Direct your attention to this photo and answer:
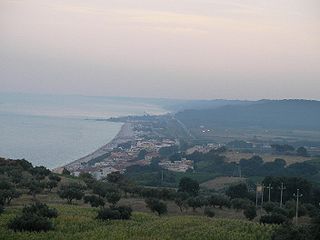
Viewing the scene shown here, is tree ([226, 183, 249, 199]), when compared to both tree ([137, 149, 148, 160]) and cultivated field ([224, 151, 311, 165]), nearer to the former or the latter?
cultivated field ([224, 151, 311, 165])

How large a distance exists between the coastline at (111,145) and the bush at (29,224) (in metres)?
30.2

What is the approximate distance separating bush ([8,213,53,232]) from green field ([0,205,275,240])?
0.90 ft

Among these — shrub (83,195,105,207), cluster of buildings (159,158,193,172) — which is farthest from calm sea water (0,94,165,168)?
shrub (83,195,105,207)

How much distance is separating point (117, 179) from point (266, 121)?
127380mm

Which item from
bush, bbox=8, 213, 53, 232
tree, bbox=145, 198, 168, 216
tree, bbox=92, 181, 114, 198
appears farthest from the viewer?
tree, bbox=92, 181, 114, 198

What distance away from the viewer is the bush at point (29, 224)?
15023 mm

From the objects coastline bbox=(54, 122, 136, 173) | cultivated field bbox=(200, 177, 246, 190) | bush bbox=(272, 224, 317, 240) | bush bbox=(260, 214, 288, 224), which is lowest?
coastline bbox=(54, 122, 136, 173)

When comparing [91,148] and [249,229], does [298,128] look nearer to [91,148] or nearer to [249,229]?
[91,148]

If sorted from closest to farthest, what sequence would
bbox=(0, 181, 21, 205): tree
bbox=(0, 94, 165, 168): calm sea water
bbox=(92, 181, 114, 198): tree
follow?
bbox=(0, 181, 21, 205): tree, bbox=(92, 181, 114, 198): tree, bbox=(0, 94, 165, 168): calm sea water

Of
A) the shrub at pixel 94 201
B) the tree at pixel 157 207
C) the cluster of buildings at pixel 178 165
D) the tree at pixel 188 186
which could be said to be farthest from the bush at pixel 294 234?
the cluster of buildings at pixel 178 165

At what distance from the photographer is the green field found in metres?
14.4

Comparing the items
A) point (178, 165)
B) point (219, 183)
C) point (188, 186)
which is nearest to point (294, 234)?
point (188, 186)

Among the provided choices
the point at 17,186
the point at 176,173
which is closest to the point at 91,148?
the point at 176,173

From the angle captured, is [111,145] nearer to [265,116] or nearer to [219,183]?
[219,183]
